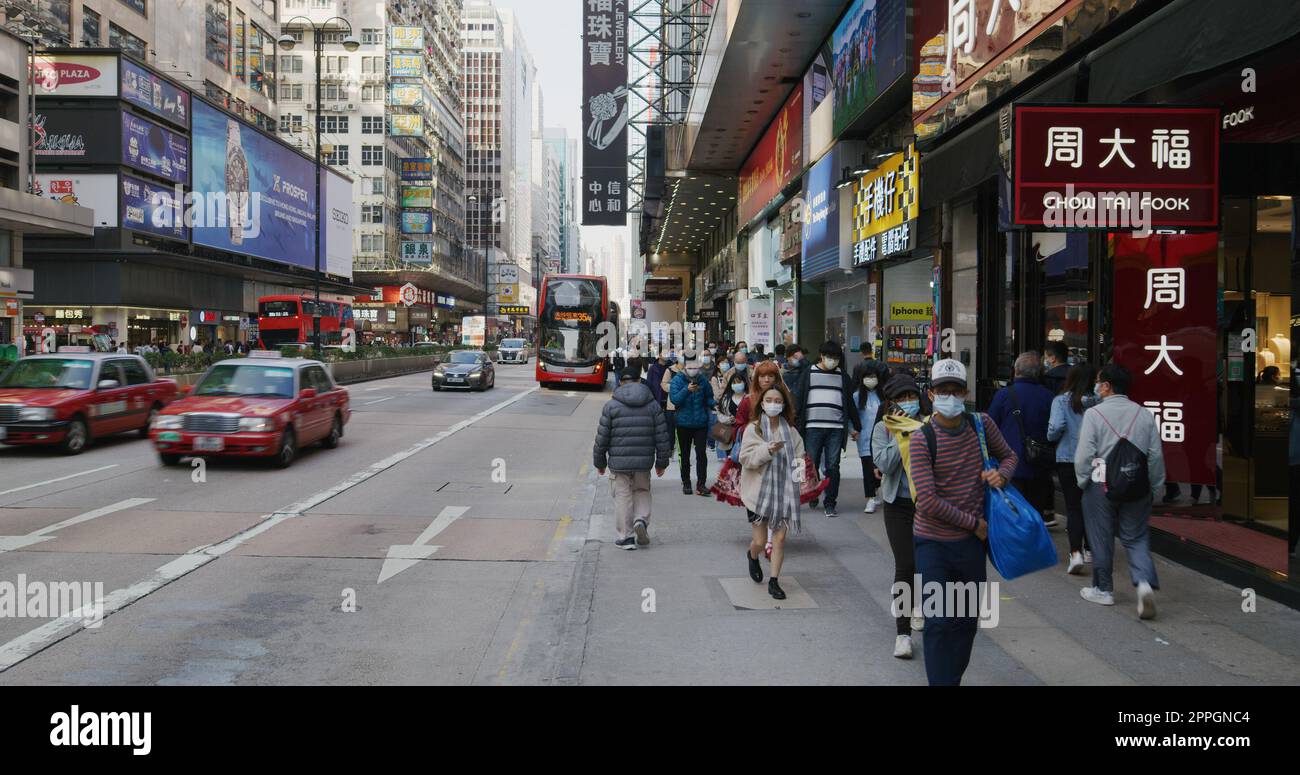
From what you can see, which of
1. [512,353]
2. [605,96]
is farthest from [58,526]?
[512,353]

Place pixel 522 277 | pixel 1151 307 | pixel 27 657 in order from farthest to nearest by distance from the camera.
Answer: pixel 522 277 < pixel 1151 307 < pixel 27 657

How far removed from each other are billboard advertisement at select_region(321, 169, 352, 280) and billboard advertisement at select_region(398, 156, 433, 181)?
79.5 feet

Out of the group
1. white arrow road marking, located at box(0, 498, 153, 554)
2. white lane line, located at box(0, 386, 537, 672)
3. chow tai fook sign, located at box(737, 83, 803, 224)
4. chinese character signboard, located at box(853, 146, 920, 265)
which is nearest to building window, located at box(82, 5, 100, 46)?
chow tai fook sign, located at box(737, 83, 803, 224)

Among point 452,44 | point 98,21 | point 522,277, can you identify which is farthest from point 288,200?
point 522,277

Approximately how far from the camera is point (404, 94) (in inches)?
3745

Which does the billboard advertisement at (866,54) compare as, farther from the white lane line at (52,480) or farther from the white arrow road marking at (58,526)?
the white lane line at (52,480)

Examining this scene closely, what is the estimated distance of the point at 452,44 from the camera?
127 meters

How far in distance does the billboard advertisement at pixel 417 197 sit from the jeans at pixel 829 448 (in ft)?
309

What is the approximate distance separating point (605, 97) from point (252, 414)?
42.0 m

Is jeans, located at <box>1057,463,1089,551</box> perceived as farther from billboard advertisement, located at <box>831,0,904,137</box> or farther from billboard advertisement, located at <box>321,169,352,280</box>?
billboard advertisement, located at <box>321,169,352,280</box>

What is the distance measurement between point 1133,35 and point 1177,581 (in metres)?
4.82

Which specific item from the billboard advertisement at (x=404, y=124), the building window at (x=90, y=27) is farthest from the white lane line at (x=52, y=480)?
the billboard advertisement at (x=404, y=124)

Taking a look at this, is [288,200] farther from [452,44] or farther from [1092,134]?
[452,44]

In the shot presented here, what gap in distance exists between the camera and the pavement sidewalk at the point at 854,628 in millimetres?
6043
